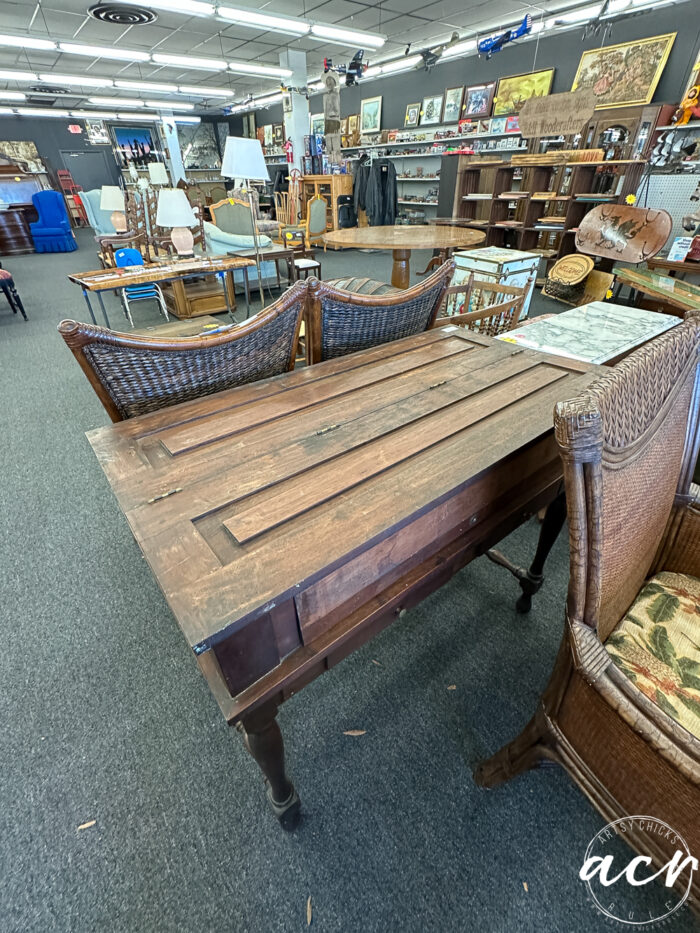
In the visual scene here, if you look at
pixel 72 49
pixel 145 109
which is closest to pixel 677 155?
pixel 72 49

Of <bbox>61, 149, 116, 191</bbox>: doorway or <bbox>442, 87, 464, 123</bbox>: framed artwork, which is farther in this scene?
<bbox>61, 149, 116, 191</bbox>: doorway

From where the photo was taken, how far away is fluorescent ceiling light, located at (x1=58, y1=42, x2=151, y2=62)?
→ 6.35 metres

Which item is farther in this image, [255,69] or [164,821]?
[255,69]

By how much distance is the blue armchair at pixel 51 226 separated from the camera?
29.1 feet

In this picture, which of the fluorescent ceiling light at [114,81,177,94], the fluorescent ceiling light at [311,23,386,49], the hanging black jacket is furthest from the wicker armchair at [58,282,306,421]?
the fluorescent ceiling light at [114,81,177,94]

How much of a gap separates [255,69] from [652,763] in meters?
10.4

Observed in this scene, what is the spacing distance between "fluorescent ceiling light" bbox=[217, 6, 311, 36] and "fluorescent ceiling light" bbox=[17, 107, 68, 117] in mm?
11298

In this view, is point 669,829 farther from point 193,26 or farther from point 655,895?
point 193,26

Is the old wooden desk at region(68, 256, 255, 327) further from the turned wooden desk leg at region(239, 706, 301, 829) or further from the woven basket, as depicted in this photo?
the turned wooden desk leg at region(239, 706, 301, 829)

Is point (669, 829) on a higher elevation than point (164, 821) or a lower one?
higher

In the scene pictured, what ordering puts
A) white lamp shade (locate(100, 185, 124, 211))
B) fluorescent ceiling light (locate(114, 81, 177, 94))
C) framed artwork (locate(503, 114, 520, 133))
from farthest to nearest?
fluorescent ceiling light (locate(114, 81, 177, 94)) < framed artwork (locate(503, 114, 520, 133)) < white lamp shade (locate(100, 185, 124, 211))

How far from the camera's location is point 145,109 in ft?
41.1

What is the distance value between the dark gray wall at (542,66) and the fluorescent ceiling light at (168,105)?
19.1 feet

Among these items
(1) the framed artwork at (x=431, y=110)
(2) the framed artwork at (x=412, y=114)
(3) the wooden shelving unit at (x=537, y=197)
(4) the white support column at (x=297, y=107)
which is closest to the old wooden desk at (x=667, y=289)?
(3) the wooden shelving unit at (x=537, y=197)
